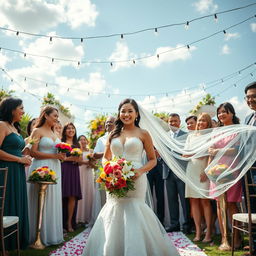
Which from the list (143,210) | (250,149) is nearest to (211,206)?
(250,149)

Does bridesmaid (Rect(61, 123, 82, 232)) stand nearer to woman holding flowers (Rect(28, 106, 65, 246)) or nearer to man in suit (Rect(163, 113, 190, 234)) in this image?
woman holding flowers (Rect(28, 106, 65, 246))

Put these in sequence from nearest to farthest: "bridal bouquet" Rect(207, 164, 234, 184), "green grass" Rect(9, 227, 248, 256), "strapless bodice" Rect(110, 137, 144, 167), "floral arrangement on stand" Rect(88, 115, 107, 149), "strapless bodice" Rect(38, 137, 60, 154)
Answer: "strapless bodice" Rect(110, 137, 144, 167), "bridal bouquet" Rect(207, 164, 234, 184), "green grass" Rect(9, 227, 248, 256), "strapless bodice" Rect(38, 137, 60, 154), "floral arrangement on stand" Rect(88, 115, 107, 149)

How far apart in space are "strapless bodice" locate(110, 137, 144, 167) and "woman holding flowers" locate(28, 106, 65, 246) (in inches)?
62.2

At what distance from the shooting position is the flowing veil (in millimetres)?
3865

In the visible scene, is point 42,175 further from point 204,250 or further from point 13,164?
point 204,250

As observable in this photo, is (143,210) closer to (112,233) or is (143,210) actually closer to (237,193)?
(112,233)

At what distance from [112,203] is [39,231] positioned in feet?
6.05

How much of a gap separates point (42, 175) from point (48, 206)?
2.50 ft

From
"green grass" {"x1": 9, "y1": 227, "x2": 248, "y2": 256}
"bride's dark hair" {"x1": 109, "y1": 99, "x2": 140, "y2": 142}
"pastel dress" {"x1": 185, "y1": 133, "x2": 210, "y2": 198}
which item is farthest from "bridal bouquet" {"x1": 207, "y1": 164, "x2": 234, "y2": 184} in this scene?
"bride's dark hair" {"x1": 109, "y1": 99, "x2": 140, "y2": 142}

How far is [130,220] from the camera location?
337 cm

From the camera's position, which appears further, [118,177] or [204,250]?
[204,250]

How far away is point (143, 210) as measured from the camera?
354cm

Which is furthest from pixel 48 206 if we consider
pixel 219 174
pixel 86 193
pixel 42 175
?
pixel 219 174

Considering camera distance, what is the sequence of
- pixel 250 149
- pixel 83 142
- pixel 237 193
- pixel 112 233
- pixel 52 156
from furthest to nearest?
pixel 83 142, pixel 52 156, pixel 237 193, pixel 250 149, pixel 112 233
